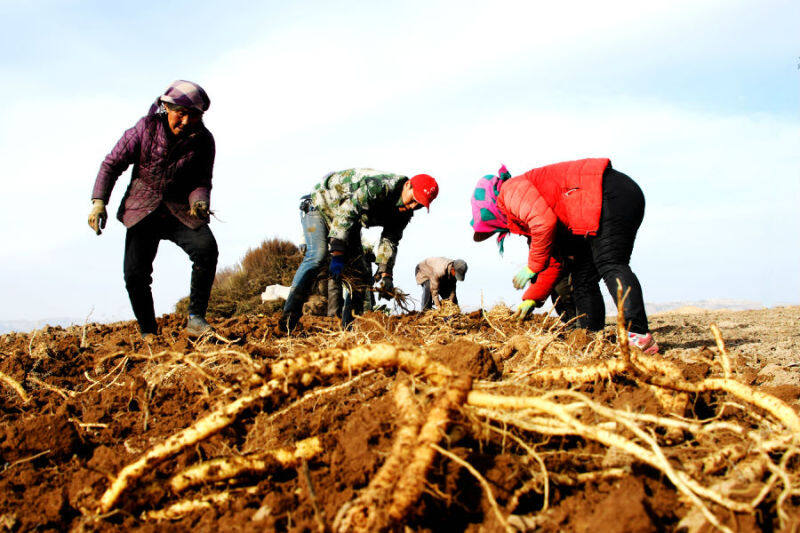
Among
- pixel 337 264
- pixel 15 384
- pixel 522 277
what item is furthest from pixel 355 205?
pixel 15 384

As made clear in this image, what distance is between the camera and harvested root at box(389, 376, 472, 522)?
4.39ft

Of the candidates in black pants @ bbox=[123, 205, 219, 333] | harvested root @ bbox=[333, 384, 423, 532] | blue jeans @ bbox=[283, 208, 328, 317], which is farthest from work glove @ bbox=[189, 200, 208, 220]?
harvested root @ bbox=[333, 384, 423, 532]

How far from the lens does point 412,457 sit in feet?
4.68

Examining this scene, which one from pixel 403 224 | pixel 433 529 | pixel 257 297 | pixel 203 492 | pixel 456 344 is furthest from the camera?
pixel 257 297

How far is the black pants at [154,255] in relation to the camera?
13.0 ft

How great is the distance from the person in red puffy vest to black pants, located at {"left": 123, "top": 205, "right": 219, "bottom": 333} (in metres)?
2.20

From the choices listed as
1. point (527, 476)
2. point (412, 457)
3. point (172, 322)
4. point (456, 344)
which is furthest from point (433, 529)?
point (172, 322)

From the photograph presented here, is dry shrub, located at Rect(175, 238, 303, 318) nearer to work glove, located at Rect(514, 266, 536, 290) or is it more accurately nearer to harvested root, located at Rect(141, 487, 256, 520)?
work glove, located at Rect(514, 266, 536, 290)

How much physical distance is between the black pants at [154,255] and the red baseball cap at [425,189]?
1839mm

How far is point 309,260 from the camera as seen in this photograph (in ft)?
16.2

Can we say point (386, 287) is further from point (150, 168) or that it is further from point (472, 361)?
point (472, 361)

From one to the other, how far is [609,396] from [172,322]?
5.82 m

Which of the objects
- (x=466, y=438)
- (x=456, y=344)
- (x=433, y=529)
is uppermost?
(x=456, y=344)

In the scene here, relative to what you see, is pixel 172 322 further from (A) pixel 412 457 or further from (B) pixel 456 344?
(A) pixel 412 457
